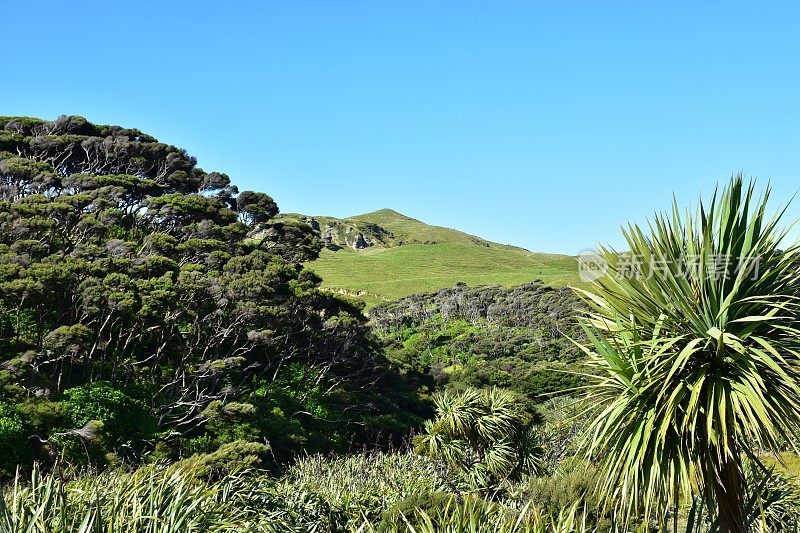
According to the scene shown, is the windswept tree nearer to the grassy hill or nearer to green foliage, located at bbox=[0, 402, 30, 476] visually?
green foliage, located at bbox=[0, 402, 30, 476]

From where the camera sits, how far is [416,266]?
127 metres

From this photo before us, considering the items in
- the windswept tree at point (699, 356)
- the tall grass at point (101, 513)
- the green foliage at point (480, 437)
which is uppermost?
the windswept tree at point (699, 356)

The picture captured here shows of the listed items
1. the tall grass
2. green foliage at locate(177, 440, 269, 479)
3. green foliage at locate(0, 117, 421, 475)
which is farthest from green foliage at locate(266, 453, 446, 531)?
green foliage at locate(0, 117, 421, 475)

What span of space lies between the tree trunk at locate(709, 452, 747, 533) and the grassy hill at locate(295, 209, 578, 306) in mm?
84008

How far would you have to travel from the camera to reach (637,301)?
24.1 feet

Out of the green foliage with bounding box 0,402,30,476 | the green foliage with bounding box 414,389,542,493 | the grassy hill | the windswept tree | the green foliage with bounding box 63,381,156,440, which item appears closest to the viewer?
the windswept tree

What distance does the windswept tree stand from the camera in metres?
6.63

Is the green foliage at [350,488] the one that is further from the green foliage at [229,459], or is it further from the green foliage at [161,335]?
the green foliage at [161,335]

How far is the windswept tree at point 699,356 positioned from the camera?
663 centimetres

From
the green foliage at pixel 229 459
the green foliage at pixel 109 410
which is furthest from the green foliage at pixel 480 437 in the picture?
the green foliage at pixel 109 410

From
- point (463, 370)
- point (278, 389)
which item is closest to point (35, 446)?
point (278, 389)

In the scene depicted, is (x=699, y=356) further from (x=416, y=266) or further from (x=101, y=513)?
(x=416, y=266)

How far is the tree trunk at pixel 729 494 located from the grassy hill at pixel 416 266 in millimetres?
84008

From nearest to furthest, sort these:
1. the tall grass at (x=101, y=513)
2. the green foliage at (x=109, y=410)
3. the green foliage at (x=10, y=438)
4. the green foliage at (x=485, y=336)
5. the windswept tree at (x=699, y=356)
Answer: the tall grass at (x=101, y=513) < the windswept tree at (x=699, y=356) < the green foliage at (x=10, y=438) < the green foliage at (x=109, y=410) < the green foliage at (x=485, y=336)
